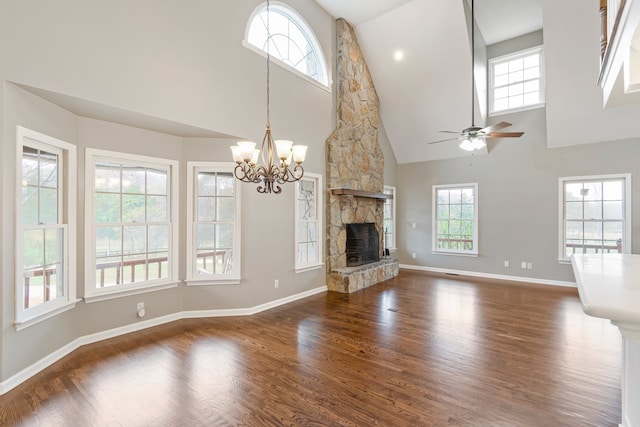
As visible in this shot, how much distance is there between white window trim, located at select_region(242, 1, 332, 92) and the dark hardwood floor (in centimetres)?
383

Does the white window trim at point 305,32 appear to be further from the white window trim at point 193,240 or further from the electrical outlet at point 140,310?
the electrical outlet at point 140,310

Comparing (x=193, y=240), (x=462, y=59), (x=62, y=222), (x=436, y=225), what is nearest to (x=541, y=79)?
(x=462, y=59)

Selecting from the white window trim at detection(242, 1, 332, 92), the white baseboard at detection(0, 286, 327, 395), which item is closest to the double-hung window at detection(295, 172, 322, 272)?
the white baseboard at detection(0, 286, 327, 395)

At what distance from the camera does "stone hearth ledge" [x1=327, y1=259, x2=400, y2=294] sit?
561cm

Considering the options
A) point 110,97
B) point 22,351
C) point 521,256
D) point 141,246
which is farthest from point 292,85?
point 521,256

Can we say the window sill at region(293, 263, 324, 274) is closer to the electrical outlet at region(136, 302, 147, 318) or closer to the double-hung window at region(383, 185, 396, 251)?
the electrical outlet at region(136, 302, 147, 318)

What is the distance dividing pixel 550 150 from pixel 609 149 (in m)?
0.89

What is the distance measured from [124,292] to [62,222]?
1029 mm

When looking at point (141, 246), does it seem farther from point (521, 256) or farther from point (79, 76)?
point (521, 256)

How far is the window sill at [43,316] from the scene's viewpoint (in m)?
2.60

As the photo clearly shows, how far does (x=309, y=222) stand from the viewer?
18.1 feet

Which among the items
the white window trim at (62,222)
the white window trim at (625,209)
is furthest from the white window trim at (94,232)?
the white window trim at (625,209)

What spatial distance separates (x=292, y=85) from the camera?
5.02 metres

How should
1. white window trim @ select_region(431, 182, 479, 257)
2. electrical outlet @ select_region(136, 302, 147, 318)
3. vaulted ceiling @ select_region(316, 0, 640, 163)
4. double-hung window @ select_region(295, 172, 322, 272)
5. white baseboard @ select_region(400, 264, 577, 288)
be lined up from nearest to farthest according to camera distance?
electrical outlet @ select_region(136, 302, 147, 318) → vaulted ceiling @ select_region(316, 0, 640, 163) → double-hung window @ select_region(295, 172, 322, 272) → white baseboard @ select_region(400, 264, 577, 288) → white window trim @ select_region(431, 182, 479, 257)
